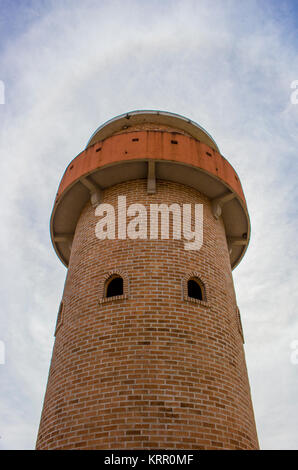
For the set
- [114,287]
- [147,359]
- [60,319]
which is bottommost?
[147,359]

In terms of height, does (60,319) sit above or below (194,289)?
below

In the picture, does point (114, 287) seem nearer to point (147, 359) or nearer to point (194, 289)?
point (194, 289)

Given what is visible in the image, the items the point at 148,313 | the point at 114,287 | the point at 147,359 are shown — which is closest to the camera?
the point at 147,359

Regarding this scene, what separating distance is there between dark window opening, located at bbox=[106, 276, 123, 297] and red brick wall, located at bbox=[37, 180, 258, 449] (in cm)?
18

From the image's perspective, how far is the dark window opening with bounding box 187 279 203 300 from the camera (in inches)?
345

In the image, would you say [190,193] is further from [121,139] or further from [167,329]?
[167,329]

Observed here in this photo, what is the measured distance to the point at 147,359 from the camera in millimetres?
7289

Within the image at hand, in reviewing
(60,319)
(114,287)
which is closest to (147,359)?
(114,287)

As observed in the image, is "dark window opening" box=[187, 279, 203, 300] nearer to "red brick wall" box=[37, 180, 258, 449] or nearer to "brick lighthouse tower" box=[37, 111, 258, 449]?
"brick lighthouse tower" box=[37, 111, 258, 449]

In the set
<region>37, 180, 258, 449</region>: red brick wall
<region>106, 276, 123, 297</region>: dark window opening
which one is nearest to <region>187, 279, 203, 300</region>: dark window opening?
<region>37, 180, 258, 449</region>: red brick wall

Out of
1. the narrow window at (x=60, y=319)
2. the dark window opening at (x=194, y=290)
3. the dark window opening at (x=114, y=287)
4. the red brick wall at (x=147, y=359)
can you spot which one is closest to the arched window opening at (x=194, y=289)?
the dark window opening at (x=194, y=290)

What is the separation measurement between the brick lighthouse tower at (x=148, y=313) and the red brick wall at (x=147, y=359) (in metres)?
0.02

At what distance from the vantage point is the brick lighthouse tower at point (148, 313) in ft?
22.4

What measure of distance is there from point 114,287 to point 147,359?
205 centimetres
